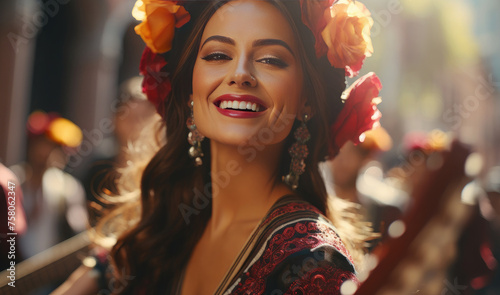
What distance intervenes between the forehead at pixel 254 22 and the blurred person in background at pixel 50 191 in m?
1.35

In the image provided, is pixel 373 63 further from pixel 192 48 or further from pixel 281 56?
pixel 192 48

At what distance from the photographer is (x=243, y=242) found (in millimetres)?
1051

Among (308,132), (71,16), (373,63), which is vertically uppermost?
(71,16)

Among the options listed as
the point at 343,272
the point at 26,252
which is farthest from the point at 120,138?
the point at 343,272

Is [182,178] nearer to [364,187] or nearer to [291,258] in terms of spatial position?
[291,258]

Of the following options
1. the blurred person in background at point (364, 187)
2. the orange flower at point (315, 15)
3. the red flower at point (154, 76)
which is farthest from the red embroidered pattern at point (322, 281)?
the blurred person in background at point (364, 187)

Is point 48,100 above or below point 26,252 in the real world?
above

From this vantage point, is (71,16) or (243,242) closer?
(243,242)

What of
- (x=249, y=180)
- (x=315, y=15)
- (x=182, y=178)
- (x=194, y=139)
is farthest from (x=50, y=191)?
(x=315, y=15)

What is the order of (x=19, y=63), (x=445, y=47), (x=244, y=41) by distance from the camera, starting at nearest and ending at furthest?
(x=244, y=41) < (x=445, y=47) < (x=19, y=63)

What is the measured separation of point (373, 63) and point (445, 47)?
0.59m

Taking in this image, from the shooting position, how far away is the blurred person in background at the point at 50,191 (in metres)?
2.15

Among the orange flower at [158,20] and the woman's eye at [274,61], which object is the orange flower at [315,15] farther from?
the orange flower at [158,20]

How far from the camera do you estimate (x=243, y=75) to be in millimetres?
992
